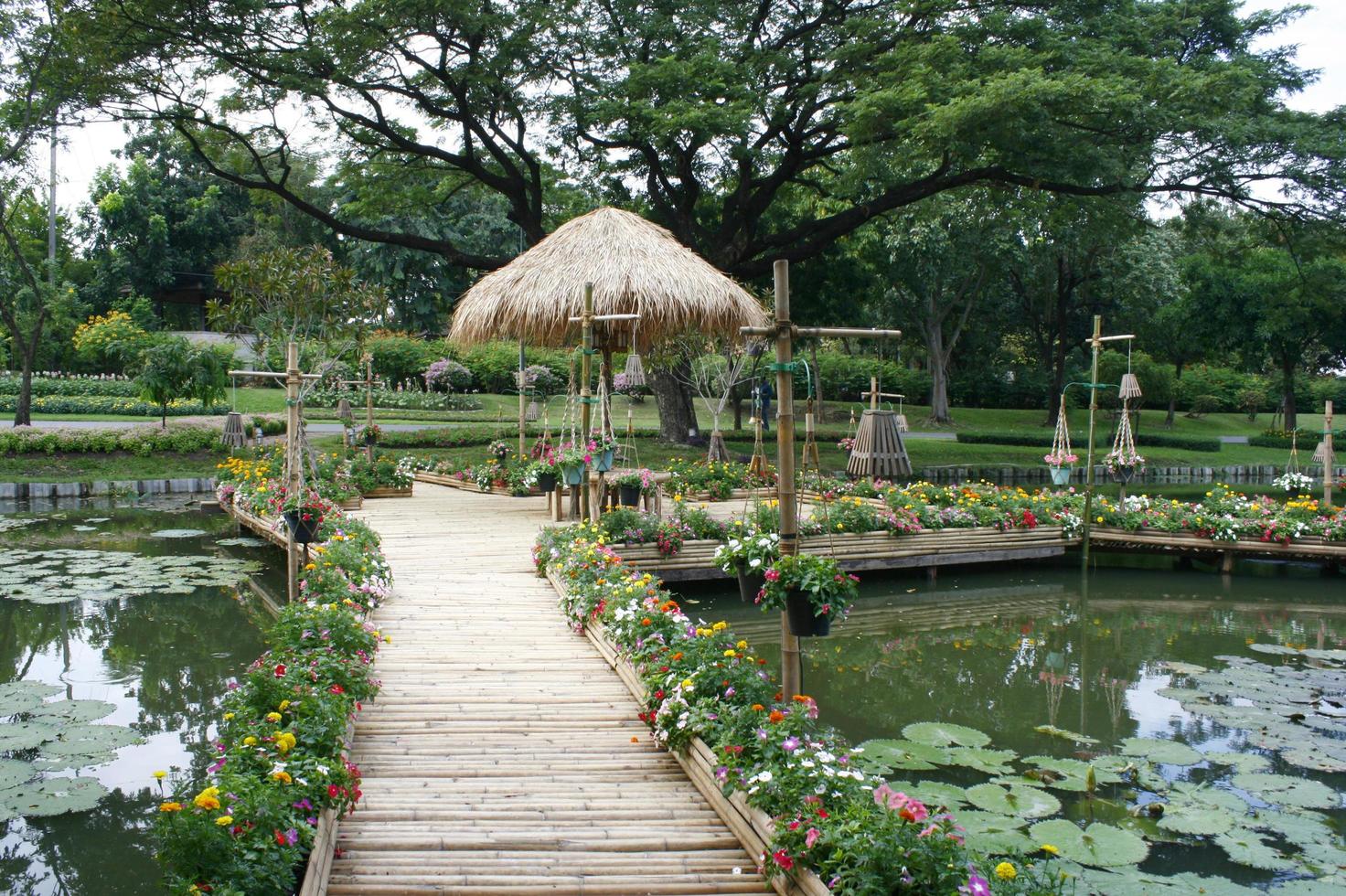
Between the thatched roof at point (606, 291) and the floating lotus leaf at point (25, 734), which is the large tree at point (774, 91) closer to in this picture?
the thatched roof at point (606, 291)

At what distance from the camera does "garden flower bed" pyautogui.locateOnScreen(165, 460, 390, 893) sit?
3328 millimetres

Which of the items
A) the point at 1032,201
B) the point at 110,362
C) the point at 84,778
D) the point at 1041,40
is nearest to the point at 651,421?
the point at 1032,201

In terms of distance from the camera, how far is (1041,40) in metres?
16.6

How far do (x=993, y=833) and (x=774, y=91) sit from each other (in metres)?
16.3

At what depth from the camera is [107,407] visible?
25688 mm

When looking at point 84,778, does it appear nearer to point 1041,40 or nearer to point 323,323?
point 323,323

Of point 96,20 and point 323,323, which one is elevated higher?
point 96,20

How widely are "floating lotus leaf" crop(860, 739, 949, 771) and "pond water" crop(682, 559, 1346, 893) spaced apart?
0.02 metres

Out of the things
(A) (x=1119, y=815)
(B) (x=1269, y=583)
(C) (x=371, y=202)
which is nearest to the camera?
(A) (x=1119, y=815)

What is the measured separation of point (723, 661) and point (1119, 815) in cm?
218

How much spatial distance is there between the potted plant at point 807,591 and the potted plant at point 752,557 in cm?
15

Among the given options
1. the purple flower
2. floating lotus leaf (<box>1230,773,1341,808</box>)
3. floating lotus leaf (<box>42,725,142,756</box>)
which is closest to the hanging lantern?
floating lotus leaf (<box>1230,773,1341,808</box>)

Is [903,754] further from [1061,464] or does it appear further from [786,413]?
[1061,464]

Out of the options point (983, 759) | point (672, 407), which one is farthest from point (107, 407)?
point (983, 759)
